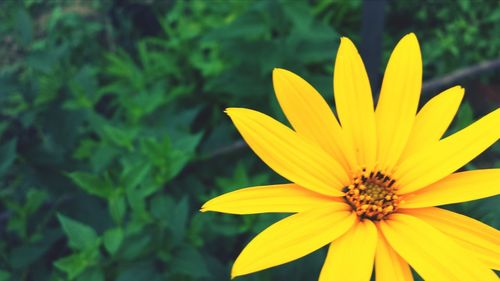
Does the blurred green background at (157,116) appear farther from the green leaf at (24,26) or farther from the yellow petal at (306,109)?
the yellow petal at (306,109)

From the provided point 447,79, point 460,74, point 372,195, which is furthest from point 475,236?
point 460,74

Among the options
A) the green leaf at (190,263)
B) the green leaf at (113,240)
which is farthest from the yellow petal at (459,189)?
the green leaf at (113,240)

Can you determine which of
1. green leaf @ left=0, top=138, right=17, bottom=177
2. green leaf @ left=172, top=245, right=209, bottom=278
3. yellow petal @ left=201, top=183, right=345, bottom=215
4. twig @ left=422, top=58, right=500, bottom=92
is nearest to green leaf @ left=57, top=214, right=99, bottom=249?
green leaf @ left=172, top=245, right=209, bottom=278

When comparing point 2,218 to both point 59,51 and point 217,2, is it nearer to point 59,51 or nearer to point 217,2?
point 59,51

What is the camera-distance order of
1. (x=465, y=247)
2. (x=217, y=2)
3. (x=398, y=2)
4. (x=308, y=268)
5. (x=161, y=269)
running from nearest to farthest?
1. (x=465, y=247)
2. (x=308, y=268)
3. (x=161, y=269)
4. (x=217, y=2)
5. (x=398, y=2)

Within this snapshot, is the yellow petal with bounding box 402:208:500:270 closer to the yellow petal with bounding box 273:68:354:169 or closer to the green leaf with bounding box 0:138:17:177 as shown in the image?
the yellow petal with bounding box 273:68:354:169

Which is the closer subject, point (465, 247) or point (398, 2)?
point (465, 247)

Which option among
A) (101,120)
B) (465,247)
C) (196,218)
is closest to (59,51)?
(101,120)
